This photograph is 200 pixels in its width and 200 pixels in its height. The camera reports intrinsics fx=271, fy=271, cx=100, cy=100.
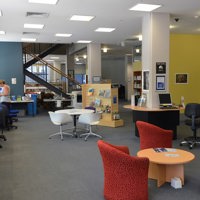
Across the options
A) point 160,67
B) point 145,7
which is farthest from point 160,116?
point 145,7

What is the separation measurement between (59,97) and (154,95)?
7815 millimetres

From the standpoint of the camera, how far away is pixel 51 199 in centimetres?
367

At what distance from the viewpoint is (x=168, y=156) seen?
4.09 meters

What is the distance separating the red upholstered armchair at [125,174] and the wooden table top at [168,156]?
52 cm

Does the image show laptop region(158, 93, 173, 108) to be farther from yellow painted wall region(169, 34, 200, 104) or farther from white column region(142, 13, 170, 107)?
yellow painted wall region(169, 34, 200, 104)

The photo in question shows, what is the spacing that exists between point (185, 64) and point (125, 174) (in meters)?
8.77

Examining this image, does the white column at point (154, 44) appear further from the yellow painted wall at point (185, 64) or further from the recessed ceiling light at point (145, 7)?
the yellow painted wall at point (185, 64)

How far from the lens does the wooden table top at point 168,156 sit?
386 cm

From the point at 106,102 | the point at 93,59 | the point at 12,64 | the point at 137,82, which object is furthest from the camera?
the point at 137,82

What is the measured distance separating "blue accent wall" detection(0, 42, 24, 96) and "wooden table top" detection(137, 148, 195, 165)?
9.58 meters

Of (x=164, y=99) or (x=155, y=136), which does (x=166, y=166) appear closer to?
(x=155, y=136)

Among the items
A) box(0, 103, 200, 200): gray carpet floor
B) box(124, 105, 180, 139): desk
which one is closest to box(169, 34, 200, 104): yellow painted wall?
box(0, 103, 200, 200): gray carpet floor

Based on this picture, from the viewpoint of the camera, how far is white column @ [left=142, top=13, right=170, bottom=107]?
7191mm

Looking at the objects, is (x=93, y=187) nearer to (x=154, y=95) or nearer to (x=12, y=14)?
(x=154, y=95)
